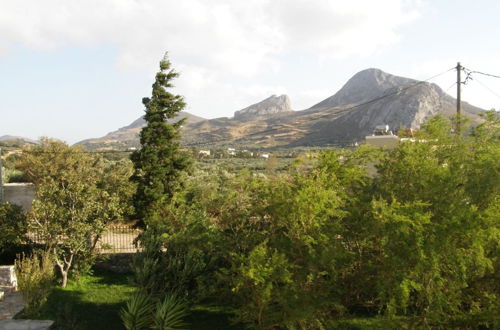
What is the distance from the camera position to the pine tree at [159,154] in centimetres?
1816

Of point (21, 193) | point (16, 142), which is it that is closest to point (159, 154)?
point (21, 193)

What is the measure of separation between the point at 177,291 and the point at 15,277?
19.3 feet

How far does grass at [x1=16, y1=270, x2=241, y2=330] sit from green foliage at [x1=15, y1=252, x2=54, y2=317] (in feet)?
0.88

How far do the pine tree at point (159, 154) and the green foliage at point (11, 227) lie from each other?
5.52 metres

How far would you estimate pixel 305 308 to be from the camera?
22.5 ft

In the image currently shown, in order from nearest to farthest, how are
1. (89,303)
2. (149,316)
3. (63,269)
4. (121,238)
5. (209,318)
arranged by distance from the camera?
1. (149,316)
2. (209,318)
3. (89,303)
4. (63,269)
5. (121,238)

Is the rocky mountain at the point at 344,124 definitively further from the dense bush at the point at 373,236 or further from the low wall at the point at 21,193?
the dense bush at the point at 373,236

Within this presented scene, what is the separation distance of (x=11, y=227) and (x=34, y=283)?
328 cm

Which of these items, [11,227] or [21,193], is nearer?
[11,227]

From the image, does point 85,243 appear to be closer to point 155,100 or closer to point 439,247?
point 155,100

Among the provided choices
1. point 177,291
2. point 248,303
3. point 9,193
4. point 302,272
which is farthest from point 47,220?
point 9,193

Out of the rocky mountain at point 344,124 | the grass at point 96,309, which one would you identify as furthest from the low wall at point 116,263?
the rocky mountain at point 344,124

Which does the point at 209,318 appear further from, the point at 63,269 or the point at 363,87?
the point at 363,87

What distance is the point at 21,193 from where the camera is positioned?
23859 millimetres
